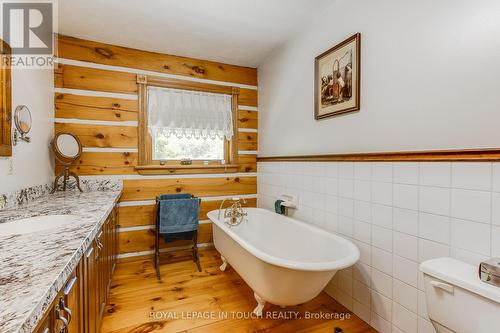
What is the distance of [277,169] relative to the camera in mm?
3029

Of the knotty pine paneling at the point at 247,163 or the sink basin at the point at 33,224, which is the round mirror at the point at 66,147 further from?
the knotty pine paneling at the point at 247,163

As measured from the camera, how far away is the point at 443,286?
1.14m

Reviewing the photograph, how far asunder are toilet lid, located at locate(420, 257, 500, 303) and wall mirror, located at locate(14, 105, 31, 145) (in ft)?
8.82

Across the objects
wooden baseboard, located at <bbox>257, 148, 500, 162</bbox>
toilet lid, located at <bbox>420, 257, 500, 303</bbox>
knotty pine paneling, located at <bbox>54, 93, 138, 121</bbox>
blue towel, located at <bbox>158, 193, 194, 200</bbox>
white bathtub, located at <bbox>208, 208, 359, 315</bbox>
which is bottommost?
white bathtub, located at <bbox>208, 208, 359, 315</bbox>

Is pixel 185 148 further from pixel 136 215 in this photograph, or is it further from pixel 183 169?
pixel 136 215

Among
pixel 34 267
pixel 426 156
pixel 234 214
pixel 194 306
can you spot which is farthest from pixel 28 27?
pixel 426 156

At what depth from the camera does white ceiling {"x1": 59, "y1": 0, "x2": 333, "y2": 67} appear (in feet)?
7.07

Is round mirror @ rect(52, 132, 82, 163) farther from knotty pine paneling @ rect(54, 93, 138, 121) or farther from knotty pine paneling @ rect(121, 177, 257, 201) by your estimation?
knotty pine paneling @ rect(121, 177, 257, 201)

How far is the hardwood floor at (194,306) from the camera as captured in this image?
1.79 m

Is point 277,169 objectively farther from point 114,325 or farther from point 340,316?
point 114,325

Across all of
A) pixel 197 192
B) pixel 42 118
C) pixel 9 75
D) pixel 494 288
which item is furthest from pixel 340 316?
pixel 42 118

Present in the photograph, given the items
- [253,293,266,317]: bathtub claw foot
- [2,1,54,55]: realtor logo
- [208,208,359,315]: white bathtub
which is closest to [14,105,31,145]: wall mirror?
[2,1,54,55]: realtor logo

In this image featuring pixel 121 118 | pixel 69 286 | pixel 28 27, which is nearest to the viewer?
pixel 69 286

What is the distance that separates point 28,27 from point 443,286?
328cm
